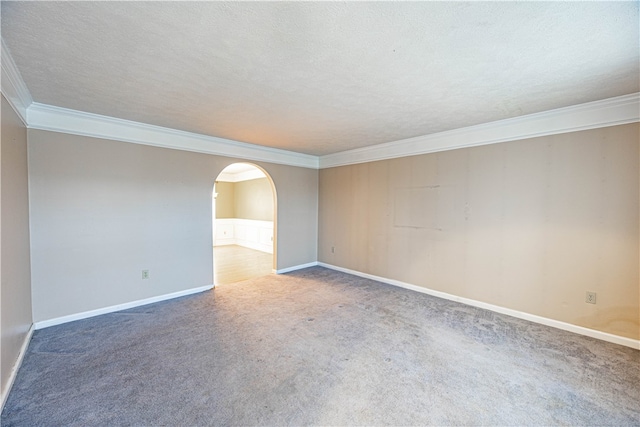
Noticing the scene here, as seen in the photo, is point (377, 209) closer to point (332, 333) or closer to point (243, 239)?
point (332, 333)

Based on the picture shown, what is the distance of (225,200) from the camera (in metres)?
8.86

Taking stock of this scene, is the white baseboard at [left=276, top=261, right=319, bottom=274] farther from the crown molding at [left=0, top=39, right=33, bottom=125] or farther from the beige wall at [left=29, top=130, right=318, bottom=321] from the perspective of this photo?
the crown molding at [left=0, top=39, right=33, bottom=125]

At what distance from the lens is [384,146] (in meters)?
4.55

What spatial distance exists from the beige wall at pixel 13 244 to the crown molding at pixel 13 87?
83mm

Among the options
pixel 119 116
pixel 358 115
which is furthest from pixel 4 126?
pixel 358 115

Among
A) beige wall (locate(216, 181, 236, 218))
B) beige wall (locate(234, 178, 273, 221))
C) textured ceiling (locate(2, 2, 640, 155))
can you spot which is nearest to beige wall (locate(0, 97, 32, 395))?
textured ceiling (locate(2, 2, 640, 155))

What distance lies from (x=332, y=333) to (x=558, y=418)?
5.92ft

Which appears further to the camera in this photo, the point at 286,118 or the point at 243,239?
the point at 243,239

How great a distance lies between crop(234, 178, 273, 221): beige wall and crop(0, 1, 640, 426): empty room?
117 inches

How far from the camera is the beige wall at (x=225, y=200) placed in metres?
8.67

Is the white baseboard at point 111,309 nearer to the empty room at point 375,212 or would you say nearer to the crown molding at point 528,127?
the empty room at point 375,212

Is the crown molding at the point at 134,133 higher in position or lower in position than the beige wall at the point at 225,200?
higher

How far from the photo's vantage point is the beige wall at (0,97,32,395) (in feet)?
6.38

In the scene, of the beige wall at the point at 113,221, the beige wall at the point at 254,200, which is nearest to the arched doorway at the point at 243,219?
the beige wall at the point at 254,200
